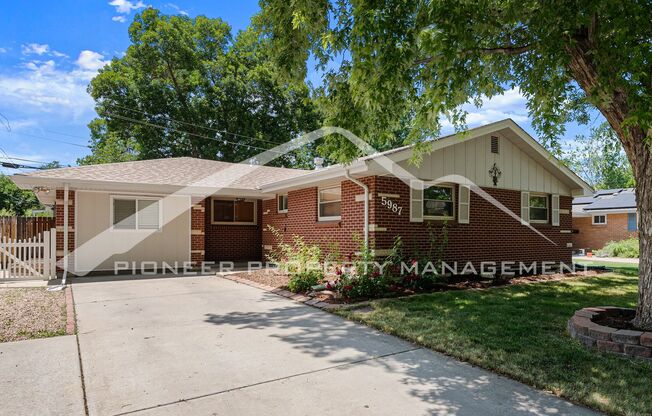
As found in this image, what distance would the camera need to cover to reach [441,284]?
9.77m

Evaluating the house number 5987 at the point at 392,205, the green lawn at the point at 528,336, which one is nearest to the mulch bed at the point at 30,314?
the green lawn at the point at 528,336

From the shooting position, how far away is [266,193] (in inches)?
571

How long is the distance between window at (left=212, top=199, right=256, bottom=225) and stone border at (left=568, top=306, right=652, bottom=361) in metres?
12.0

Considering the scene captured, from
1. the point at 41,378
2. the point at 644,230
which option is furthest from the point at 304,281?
the point at 644,230

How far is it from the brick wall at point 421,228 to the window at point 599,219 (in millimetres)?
14208

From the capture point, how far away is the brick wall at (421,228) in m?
10.0

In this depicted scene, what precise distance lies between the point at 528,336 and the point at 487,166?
740 centimetres

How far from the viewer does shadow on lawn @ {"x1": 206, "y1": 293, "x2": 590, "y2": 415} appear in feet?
11.5

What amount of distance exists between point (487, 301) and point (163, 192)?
9.64 m

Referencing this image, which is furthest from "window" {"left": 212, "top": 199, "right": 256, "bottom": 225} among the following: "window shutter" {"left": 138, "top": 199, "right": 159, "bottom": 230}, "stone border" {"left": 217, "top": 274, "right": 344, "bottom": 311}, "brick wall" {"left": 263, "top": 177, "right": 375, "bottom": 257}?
"stone border" {"left": 217, "top": 274, "right": 344, "bottom": 311}

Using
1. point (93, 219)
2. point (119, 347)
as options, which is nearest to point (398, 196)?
point (119, 347)

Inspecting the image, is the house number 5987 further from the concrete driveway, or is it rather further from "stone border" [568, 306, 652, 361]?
"stone border" [568, 306, 652, 361]

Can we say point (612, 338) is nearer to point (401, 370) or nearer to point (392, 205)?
point (401, 370)

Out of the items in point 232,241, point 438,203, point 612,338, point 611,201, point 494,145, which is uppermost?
point 494,145
